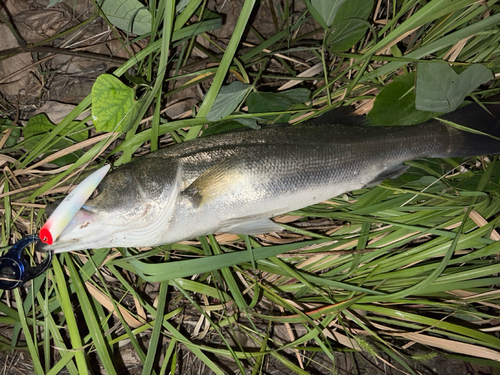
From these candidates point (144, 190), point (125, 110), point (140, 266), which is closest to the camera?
point (144, 190)

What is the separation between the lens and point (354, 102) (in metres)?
2.63

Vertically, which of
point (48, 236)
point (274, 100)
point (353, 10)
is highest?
point (353, 10)

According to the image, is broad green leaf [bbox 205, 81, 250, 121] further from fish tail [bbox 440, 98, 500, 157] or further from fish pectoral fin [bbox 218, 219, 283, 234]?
fish tail [bbox 440, 98, 500, 157]

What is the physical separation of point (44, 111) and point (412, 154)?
287 cm

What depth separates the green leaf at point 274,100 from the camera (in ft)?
7.41

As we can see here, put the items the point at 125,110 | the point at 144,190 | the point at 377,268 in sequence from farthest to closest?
1. the point at 377,268
2. the point at 125,110
3. the point at 144,190

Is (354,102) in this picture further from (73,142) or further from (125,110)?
(73,142)

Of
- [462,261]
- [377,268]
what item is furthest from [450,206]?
[377,268]

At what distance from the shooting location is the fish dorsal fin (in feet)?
7.60

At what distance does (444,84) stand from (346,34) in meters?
0.73

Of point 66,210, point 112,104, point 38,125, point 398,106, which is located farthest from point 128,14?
point 398,106

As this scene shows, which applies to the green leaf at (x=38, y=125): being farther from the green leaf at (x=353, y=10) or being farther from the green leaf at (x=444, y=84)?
the green leaf at (x=444, y=84)

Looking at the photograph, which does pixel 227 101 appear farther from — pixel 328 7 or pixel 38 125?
pixel 38 125

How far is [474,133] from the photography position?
234cm
